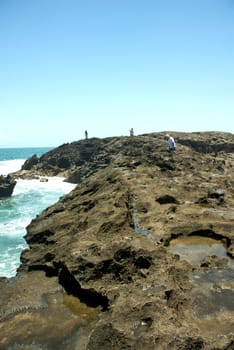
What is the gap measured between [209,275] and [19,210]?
25.3 m

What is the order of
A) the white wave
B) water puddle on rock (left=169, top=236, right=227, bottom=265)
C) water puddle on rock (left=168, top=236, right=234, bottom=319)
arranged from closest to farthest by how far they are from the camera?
water puddle on rock (left=168, top=236, right=234, bottom=319) < water puddle on rock (left=169, top=236, right=227, bottom=265) < the white wave

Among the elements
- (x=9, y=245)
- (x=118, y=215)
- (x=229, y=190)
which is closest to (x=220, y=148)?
(x=229, y=190)

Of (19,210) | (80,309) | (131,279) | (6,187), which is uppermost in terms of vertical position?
(131,279)

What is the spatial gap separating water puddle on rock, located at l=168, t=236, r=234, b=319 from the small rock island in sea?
0.08ft

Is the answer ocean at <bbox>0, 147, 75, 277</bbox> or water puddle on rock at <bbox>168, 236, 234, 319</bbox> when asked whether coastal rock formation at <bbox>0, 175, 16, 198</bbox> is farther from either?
water puddle on rock at <bbox>168, 236, 234, 319</bbox>

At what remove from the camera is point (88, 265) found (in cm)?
931

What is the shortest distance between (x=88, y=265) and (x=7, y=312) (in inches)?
88.1

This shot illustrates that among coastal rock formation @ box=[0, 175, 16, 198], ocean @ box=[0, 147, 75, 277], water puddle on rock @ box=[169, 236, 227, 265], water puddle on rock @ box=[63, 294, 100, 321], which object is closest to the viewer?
water puddle on rock @ box=[63, 294, 100, 321]

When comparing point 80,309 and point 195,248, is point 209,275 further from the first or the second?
point 80,309


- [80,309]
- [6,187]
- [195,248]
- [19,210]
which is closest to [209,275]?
[195,248]

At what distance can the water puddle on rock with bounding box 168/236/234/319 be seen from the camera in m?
7.65

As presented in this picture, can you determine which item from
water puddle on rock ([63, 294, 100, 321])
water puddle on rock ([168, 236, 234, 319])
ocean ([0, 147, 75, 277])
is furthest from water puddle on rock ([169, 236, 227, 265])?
ocean ([0, 147, 75, 277])

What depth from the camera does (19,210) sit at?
31906 millimetres

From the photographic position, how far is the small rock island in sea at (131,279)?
686cm
